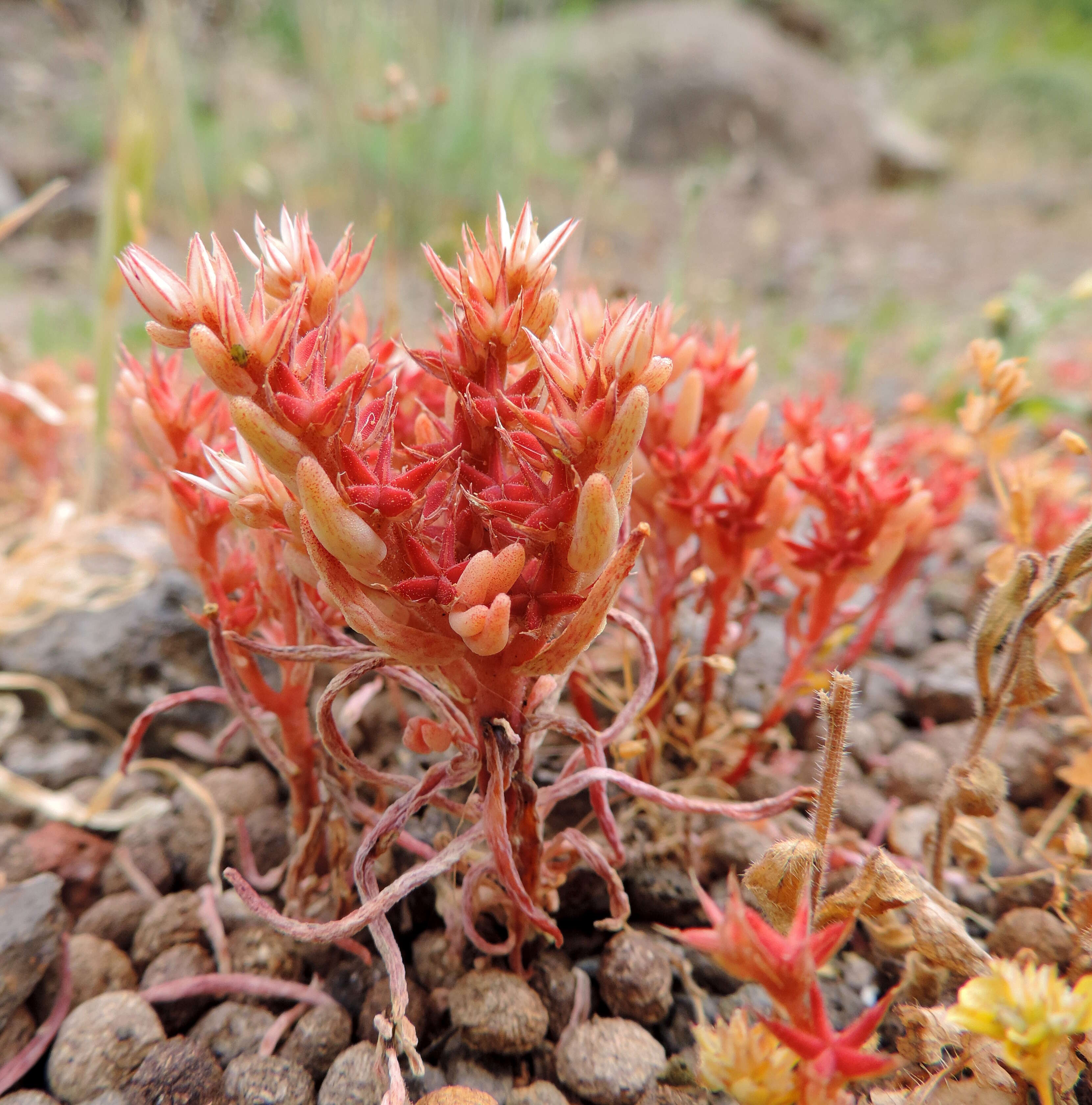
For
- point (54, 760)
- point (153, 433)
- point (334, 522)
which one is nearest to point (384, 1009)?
point (334, 522)

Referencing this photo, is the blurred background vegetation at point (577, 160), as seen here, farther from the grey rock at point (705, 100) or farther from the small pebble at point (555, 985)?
the small pebble at point (555, 985)

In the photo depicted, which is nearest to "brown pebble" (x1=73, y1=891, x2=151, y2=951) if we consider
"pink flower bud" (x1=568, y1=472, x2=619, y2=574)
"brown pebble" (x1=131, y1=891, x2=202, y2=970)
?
"brown pebble" (x1=131, y1=891, x2=202, y2=970)

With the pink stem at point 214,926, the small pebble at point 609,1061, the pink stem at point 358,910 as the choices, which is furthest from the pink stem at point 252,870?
the small pebble at point 609,1061

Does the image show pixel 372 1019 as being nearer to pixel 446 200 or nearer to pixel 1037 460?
pixel 1037 460

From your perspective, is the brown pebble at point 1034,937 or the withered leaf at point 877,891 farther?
the brown pebble at point 1034,937

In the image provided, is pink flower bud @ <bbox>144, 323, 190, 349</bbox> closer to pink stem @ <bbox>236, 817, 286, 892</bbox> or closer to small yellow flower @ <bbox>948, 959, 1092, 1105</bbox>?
pink stem @ <bbox>236, 817, 286, 892</bbox>

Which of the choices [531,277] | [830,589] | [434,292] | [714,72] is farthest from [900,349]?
[714,72]
